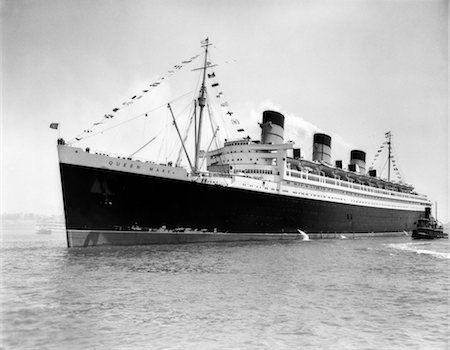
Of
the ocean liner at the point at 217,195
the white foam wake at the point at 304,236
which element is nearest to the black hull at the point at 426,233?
the ocean liner at the point at 217,195

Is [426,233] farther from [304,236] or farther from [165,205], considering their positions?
[165,205]

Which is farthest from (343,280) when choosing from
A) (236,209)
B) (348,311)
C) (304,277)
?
(236,209)

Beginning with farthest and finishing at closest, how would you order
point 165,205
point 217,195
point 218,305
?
point 217,195, point 165,205, point 218,305

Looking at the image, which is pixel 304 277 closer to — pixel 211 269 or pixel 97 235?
pixel 211 269

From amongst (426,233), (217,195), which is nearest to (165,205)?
(217,195)

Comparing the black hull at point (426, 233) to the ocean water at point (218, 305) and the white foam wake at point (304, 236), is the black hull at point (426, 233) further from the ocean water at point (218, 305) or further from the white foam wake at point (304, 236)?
the ocean water at point (218, 305)
